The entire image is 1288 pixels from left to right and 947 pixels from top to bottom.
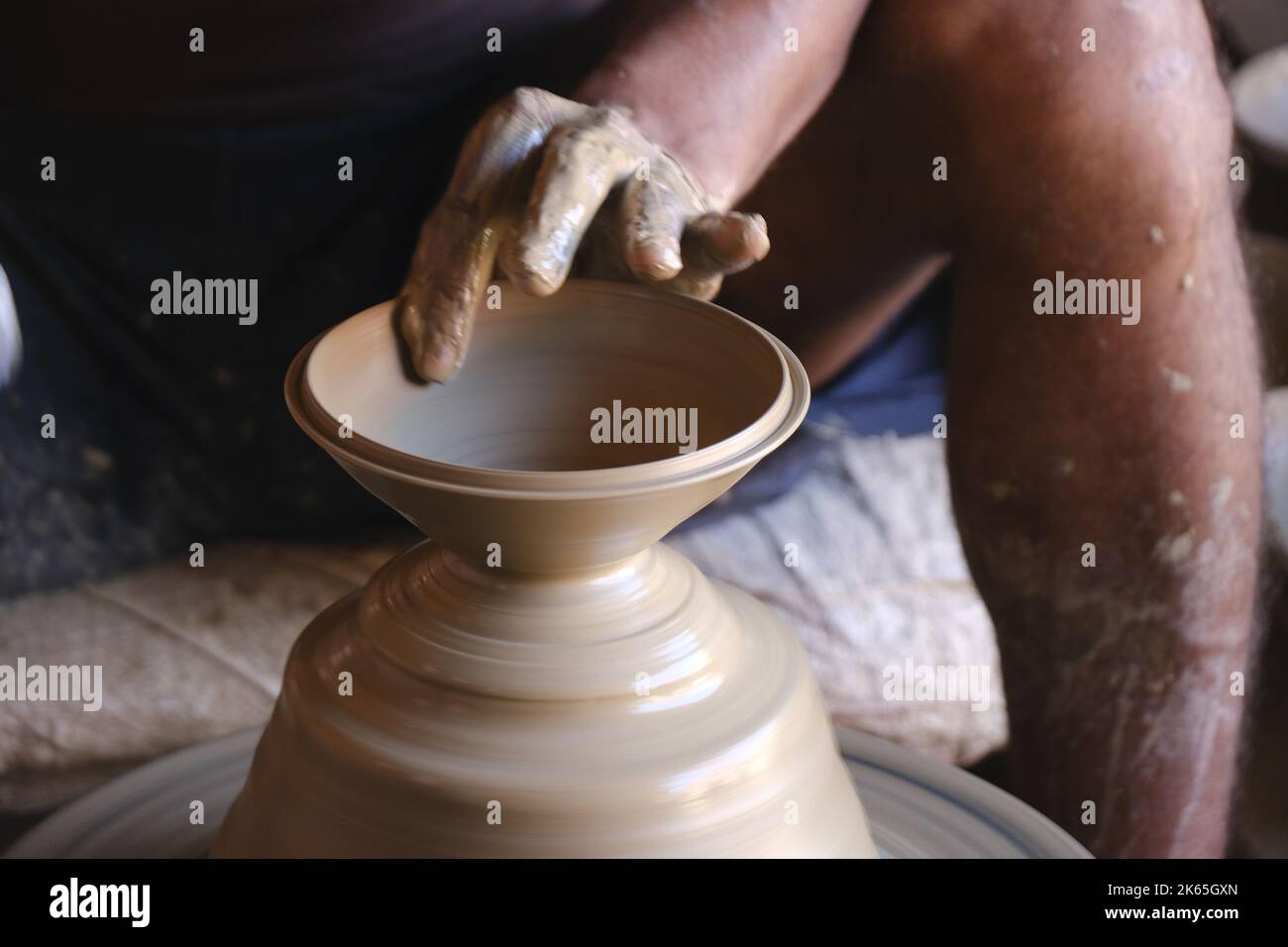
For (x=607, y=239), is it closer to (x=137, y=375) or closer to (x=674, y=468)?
(x=674, y=468)

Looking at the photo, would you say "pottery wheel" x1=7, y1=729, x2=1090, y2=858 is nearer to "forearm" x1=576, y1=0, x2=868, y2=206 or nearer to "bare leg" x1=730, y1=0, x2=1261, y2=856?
"bare leg" x1=730, y1=0, x2=1261, y2=856

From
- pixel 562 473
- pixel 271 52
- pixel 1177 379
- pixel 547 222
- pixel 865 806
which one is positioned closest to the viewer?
pixel 562 473

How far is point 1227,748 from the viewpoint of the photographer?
138cm

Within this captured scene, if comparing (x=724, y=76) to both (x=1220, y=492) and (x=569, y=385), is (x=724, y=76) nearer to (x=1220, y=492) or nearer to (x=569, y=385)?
(x=569, y=385)

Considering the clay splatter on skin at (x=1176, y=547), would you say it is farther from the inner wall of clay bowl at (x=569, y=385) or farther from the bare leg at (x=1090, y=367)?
the inner wall of clay bowl at (x=569, y=385)

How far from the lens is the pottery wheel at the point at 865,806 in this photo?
1030 mm

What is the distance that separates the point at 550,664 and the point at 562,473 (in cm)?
12

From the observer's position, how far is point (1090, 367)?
125cm

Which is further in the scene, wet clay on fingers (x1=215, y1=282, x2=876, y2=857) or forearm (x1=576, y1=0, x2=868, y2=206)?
forearm (x1=576, y1=0, x2=868, y2=206)

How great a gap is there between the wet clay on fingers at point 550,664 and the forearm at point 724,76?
240 millimetres

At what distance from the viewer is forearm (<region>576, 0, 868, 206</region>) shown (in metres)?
1.12

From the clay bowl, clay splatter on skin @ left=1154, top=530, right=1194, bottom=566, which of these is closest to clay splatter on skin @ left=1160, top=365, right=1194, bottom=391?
clay splatter on skin @ left=1154, top=530, right=1194, bottom=566

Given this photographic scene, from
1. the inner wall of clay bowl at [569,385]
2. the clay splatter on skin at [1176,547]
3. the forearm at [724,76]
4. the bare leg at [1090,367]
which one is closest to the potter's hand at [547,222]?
the inner wall of clay bowl at [569,385]

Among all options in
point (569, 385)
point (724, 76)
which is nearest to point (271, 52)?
point (724, 76)
